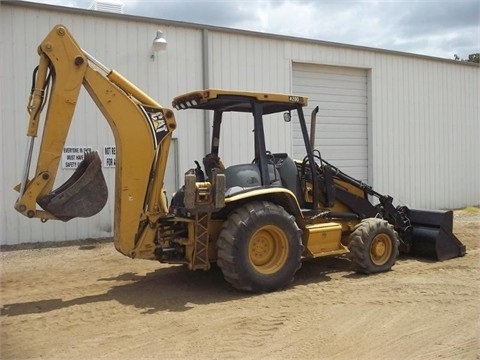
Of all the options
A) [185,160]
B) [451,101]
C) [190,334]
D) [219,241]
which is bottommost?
[190,334]

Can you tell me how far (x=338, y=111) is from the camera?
15.3m

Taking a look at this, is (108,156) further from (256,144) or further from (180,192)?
(256,144)

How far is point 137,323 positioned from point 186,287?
1.58m

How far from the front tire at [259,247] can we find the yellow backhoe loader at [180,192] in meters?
0.01

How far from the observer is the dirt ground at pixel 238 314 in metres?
4.82

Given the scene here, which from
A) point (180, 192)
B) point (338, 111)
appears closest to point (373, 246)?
point (180, 192)

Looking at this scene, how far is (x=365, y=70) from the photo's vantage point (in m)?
15.7

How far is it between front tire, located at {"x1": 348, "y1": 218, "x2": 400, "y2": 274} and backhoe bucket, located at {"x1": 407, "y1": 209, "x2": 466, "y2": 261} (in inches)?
36.4

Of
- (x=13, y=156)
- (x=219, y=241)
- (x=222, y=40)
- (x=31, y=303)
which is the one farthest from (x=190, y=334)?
(x=222, y=40)

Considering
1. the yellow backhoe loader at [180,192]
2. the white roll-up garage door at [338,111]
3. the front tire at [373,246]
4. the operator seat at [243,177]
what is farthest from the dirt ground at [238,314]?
the white roll-up garage door at [338,111]

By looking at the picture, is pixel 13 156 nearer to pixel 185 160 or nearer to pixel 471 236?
pixel 185 160

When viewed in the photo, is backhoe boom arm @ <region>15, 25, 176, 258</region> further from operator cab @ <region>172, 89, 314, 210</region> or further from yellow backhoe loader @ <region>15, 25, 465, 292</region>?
operator cab @ <region>172, 89, 314, 210</region>

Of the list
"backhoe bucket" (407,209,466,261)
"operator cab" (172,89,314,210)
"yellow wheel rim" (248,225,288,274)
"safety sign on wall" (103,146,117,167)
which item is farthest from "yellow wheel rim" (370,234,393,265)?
"safety sign on wall" (103,146,117,167)

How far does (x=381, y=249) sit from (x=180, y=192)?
123 inches
